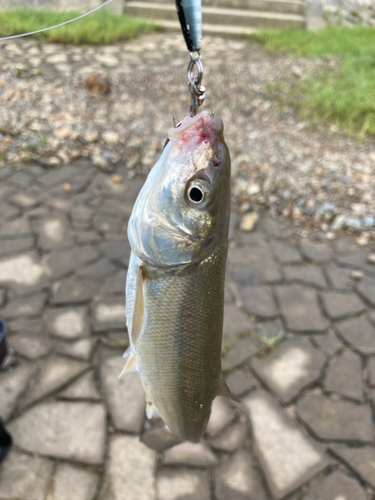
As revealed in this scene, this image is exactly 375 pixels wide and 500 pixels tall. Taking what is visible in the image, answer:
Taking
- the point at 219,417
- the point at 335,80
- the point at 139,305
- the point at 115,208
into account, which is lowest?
the point at 219,417

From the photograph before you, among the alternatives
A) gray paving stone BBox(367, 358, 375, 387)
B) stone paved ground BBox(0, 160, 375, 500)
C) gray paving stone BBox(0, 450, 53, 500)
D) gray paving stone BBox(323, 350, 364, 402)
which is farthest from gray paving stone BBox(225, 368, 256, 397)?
gray paving stone BBox(0, 450, 53, 500)

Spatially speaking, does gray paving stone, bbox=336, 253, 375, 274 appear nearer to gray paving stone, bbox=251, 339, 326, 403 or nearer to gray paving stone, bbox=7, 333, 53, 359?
gray paving stone, bbox=251, 339, 326, 403

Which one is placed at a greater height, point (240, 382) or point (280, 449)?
point (240, 382)

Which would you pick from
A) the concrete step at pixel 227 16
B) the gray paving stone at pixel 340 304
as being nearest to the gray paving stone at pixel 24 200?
the gray paving stone at pixel 340 304

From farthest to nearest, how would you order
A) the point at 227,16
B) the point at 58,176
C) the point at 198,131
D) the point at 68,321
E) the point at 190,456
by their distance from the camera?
the point at 227,16, the point at 58,176, the point at 68,321, the point at 190,456, the point at 198,131

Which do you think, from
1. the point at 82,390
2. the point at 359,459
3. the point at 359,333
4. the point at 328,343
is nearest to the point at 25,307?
the point at 82,390

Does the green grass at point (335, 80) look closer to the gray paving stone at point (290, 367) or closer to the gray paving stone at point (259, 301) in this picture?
the gray paving stone at point (259, 301)

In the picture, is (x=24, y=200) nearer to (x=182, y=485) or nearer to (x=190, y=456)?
(x=190, y=456)
